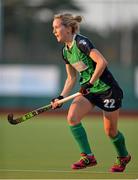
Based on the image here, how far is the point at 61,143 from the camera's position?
11586 mm

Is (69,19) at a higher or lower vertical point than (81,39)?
higher

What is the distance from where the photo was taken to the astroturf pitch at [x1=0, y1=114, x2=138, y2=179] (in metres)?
7.86

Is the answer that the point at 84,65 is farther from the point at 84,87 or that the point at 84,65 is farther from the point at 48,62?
the point at 48,62

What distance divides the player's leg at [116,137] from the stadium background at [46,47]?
11029 mm

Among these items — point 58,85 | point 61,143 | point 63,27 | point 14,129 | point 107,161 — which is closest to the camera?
point 63,27

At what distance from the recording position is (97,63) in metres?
7.55

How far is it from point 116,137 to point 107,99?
437 millimetres

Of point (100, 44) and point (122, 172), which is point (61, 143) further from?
point (100, 44)

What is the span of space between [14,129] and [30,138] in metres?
1.90

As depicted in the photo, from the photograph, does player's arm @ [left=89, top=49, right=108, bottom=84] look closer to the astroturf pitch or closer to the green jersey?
the green jersey

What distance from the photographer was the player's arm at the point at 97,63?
24.7 feet

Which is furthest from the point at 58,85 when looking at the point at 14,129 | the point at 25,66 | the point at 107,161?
the point at 107,161

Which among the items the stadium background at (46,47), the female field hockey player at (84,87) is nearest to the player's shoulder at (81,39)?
the female field hockey player at (84,87)

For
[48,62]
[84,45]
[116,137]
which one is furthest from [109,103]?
[48,62]
